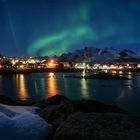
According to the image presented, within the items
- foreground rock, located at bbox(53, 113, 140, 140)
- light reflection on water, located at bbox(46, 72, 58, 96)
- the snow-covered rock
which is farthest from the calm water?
the snow-covered rock

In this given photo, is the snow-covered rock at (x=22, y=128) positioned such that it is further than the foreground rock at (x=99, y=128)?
Yes

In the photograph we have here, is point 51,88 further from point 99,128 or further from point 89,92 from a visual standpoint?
point 99,128

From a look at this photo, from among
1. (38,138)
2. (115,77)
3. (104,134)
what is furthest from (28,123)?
(115,77)

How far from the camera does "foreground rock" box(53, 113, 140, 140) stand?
266 inches

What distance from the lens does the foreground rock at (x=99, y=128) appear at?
6.75 meters

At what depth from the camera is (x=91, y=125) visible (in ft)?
23.8

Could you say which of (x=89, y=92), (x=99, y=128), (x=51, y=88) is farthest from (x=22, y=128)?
(x=51, y=88)

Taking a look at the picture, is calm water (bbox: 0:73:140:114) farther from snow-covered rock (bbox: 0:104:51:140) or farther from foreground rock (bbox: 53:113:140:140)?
snow-covered rock (bbox: 0:104:51:140)

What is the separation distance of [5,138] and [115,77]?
93.3 metres

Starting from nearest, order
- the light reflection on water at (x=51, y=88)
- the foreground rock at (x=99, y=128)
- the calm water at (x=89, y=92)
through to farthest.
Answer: the foreground rock at (x=99, y=128) → the calm water at (x=89, y=92) → the light reflection on water at (x=51, y=88)

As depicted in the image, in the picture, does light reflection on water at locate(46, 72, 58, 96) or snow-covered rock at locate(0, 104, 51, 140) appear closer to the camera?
snow-covered rock at locate(0, 104, 51, 140)

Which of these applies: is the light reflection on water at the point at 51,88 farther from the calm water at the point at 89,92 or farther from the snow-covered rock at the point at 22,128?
the snow-covered rock at the point at 22,128

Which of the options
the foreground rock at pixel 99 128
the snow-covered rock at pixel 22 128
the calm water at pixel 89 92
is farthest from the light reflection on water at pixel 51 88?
the foreground rock at pixel 99 128

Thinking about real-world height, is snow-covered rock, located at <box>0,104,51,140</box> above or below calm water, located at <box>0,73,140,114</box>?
above
